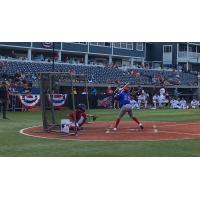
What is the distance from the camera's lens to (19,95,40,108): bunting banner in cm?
2910

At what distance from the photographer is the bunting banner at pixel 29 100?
95.5 ft

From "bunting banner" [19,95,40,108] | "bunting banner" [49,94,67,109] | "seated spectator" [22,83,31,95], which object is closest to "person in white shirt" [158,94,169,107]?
"seated spectator" [22,83,31,95]

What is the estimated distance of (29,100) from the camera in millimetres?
29578

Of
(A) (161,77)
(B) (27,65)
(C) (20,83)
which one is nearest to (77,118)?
(C) (20,83)

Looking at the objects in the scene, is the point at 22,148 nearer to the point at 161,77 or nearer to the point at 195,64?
the point at 161,77

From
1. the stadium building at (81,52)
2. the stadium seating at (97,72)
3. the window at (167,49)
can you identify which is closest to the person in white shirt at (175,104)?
the stadium seating at (97,72)

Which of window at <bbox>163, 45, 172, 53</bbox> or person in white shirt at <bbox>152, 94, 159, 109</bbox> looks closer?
person in white shirt at <bbox>152, 94, 159, 109</bbox>

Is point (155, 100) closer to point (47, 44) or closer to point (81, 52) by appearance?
point (47, 44)

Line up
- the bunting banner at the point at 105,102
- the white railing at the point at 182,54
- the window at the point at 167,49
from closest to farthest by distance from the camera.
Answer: the bunting banner at the point at 105,102
the window at the point at 167,49
the white railing at the point at 182,54

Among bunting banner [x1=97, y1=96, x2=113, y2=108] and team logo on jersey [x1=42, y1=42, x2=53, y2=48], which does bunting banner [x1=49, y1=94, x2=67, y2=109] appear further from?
team logo on jersey [x1=42, y1=42, x2=53, y2=48]


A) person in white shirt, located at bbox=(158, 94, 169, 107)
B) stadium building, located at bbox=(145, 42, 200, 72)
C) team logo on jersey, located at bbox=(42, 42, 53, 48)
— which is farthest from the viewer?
stadium building, located at bbox=(145, 42, 200, 72)

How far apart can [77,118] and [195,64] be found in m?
61.0

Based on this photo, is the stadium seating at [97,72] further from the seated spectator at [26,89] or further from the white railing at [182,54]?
the white railing at [182,54]

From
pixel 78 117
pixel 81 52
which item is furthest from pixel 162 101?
pixel 78 117
